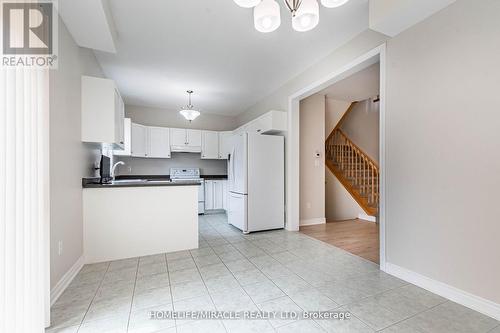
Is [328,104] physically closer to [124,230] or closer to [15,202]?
[124,230]

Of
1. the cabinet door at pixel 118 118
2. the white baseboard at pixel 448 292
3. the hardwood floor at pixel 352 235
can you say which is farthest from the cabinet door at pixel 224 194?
the white baseboard at pixel 448 292

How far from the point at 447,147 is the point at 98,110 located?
365 cm

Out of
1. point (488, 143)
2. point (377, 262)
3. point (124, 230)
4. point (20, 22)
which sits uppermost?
point (20, 22)

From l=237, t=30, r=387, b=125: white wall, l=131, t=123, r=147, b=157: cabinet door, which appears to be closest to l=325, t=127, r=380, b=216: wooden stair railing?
l=237, t=30, r=387, b=125: white wall

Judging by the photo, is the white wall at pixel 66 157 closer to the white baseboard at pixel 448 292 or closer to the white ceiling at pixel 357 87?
the white baseboard at pixel 448 292

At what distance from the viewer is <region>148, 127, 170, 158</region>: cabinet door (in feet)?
18.0

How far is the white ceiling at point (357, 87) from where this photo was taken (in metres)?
3.72

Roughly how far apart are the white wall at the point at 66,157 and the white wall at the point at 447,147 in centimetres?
321

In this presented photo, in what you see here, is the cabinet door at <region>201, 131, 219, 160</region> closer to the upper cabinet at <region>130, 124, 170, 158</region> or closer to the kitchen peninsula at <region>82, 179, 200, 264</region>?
the upper cabinet at <region>130, 124, 170, 158</region>

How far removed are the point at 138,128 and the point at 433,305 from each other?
583 cm

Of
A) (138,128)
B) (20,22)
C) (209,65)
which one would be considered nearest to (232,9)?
(209,65)

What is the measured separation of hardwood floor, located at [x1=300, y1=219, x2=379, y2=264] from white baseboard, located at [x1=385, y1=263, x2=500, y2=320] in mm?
398

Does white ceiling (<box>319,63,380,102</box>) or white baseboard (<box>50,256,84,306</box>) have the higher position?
white ceiling (<box>319,63,380,102</box>)

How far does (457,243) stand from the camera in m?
1.82
